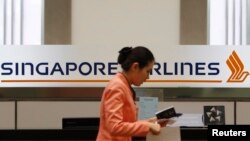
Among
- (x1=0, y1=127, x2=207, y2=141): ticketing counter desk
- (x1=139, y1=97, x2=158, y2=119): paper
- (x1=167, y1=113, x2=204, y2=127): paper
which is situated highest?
(x1=139, y1=97, x2=158, y2=119): paper

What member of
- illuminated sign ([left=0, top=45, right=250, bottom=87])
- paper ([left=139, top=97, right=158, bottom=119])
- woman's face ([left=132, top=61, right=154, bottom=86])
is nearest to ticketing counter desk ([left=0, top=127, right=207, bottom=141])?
paper ([left=139, top=97, right=158, bottom=119])

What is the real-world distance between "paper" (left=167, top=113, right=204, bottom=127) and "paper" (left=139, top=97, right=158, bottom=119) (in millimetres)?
177

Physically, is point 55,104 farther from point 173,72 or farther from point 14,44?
point 173,72

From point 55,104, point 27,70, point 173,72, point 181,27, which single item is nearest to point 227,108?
point 173,72

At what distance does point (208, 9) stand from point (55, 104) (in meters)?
1.38

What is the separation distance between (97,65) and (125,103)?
1488 millimetres

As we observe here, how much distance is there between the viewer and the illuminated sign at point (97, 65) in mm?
3303


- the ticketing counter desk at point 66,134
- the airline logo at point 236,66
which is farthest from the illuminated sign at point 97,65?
the ticketing counter desk at point 66,134

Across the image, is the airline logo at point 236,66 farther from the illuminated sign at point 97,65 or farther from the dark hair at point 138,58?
the dark hair at point 138,58

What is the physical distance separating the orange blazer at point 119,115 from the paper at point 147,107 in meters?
1.14

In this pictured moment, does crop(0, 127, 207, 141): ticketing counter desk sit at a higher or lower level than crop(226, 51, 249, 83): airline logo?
lower

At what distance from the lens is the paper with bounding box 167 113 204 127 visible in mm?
2997

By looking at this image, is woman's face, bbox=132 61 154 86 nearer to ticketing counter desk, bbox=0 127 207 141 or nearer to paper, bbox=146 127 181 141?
paper, bbox=146 127 181 141

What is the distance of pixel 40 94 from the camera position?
10.9ft
